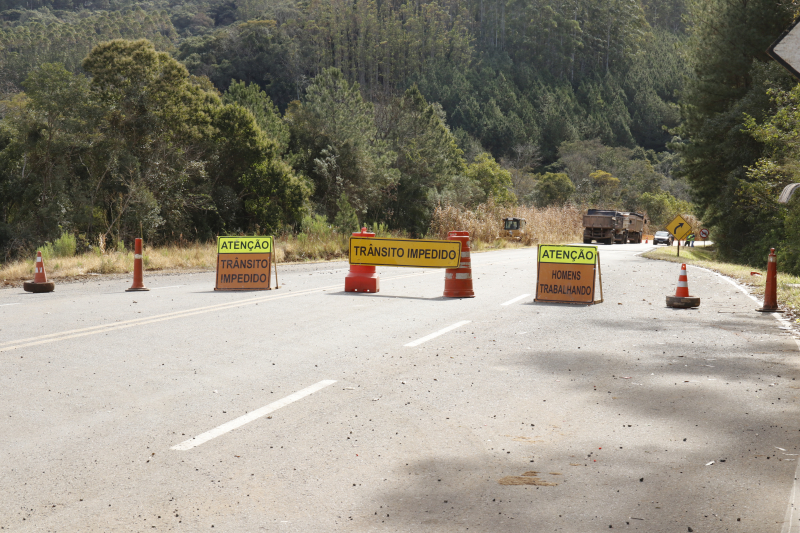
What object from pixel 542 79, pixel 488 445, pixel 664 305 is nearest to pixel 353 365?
pixel 488 445

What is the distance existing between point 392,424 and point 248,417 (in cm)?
112

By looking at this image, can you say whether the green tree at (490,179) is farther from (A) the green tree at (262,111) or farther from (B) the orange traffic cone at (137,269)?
(B) the orange traffic cone at (137,269)

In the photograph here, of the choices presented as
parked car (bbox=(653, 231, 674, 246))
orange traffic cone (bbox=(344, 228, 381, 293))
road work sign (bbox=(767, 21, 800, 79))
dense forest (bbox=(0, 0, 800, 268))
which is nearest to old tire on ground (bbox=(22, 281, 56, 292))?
orange traffic cone (bbox=(344, 228, 381, 293))

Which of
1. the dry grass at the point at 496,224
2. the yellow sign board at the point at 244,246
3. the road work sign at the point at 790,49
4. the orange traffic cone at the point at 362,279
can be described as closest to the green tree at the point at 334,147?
the dry grass at the point at 496,224

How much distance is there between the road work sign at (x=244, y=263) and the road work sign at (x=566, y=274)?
5.65m

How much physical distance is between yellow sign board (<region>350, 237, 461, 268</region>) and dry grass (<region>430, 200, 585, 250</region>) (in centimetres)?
2598

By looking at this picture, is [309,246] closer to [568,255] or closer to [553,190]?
[568,255]

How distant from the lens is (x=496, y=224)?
46000 millimetres

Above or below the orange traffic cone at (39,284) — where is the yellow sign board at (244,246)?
above

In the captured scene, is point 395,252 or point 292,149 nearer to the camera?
point 395,252

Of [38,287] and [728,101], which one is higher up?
[728,101]

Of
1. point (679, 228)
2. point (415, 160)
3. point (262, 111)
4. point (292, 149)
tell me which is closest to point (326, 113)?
point (292, 149)

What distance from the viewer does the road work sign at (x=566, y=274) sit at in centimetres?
1435

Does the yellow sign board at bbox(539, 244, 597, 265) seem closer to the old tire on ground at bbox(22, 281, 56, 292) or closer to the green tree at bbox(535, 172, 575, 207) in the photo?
the old tire on ground at bbox(22, 281, 56, 292)
